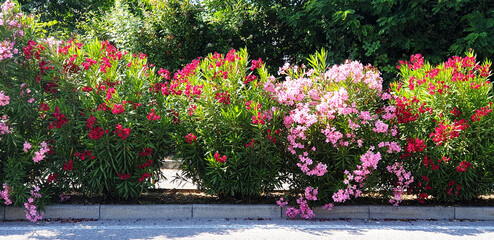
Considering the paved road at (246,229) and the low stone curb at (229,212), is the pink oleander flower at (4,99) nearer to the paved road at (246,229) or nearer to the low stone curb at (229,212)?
the low stone curb at (229,212)

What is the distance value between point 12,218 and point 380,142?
5.00 meters

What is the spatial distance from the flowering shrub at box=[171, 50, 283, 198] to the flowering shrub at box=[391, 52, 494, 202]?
192 cm

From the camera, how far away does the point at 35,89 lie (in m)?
6.47

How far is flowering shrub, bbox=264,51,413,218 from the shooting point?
6.33 meters

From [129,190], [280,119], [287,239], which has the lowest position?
[287,239]

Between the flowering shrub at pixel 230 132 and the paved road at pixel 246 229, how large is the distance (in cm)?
63

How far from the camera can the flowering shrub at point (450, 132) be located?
6.55m

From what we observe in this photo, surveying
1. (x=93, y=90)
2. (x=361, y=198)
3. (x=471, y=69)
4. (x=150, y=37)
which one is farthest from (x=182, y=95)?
(x=150, y=37)

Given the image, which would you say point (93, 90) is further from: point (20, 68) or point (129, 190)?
point (129, 190)

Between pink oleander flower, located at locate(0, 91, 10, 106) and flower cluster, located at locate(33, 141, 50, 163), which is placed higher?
pink oleander flower, located at locate(0, 91, 10, 106)

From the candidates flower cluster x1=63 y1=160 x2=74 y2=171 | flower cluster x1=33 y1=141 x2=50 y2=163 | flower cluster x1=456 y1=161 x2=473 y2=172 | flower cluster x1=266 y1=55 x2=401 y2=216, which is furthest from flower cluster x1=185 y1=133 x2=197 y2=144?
flower cluster x1=456 y1=161 x2=473 y2=172

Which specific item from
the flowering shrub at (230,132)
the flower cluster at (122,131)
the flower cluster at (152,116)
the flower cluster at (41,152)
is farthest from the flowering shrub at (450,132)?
the flower cluster at (41,152)

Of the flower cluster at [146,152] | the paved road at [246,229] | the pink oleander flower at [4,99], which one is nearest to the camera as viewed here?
the paved road at [246,229]

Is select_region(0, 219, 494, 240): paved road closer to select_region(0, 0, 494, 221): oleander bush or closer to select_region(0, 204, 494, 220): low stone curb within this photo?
select_region(0, 204, 494, 220): low stone curb
